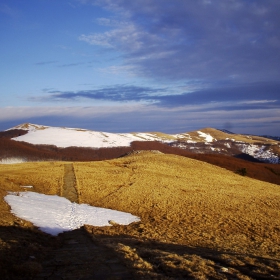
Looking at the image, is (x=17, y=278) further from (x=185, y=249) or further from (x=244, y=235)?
(x=244, y=235)

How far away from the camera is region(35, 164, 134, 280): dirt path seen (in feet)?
25.9

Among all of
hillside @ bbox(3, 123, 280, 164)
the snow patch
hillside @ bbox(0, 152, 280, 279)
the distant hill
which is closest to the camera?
hillside @ bbox(0, 152, 280, 279)

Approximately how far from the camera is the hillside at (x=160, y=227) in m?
8.41

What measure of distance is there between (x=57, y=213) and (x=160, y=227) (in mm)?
5240

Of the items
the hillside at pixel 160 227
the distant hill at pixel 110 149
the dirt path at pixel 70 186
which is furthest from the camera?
the distant hill at pixel 110 149

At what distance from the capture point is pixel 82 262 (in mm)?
9008

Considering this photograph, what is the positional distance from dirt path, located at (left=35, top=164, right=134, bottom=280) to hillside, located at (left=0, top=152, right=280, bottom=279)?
30 millimetres

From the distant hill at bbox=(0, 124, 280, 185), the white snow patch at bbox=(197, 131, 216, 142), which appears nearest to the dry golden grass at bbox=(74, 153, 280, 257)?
the distant hill at bbox=(0, 124, 280, 185)

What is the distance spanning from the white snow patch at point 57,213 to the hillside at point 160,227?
70 cm

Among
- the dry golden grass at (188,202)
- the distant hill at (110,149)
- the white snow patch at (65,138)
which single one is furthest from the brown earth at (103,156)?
the dry golden grass at (188,202)

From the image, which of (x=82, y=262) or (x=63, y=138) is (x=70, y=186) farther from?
(x=63, y=138)

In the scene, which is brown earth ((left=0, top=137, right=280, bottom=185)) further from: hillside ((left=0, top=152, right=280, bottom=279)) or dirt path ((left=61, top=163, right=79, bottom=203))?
dirt path ((left=61, top=163, right=79, bottom=203))

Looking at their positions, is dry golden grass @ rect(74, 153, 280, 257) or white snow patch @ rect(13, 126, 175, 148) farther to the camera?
white snow patch @ rect(13, 126, 175, 148)

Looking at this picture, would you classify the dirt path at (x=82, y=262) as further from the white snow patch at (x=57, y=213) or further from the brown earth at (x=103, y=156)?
the brown earth at (x=103, y=156)
